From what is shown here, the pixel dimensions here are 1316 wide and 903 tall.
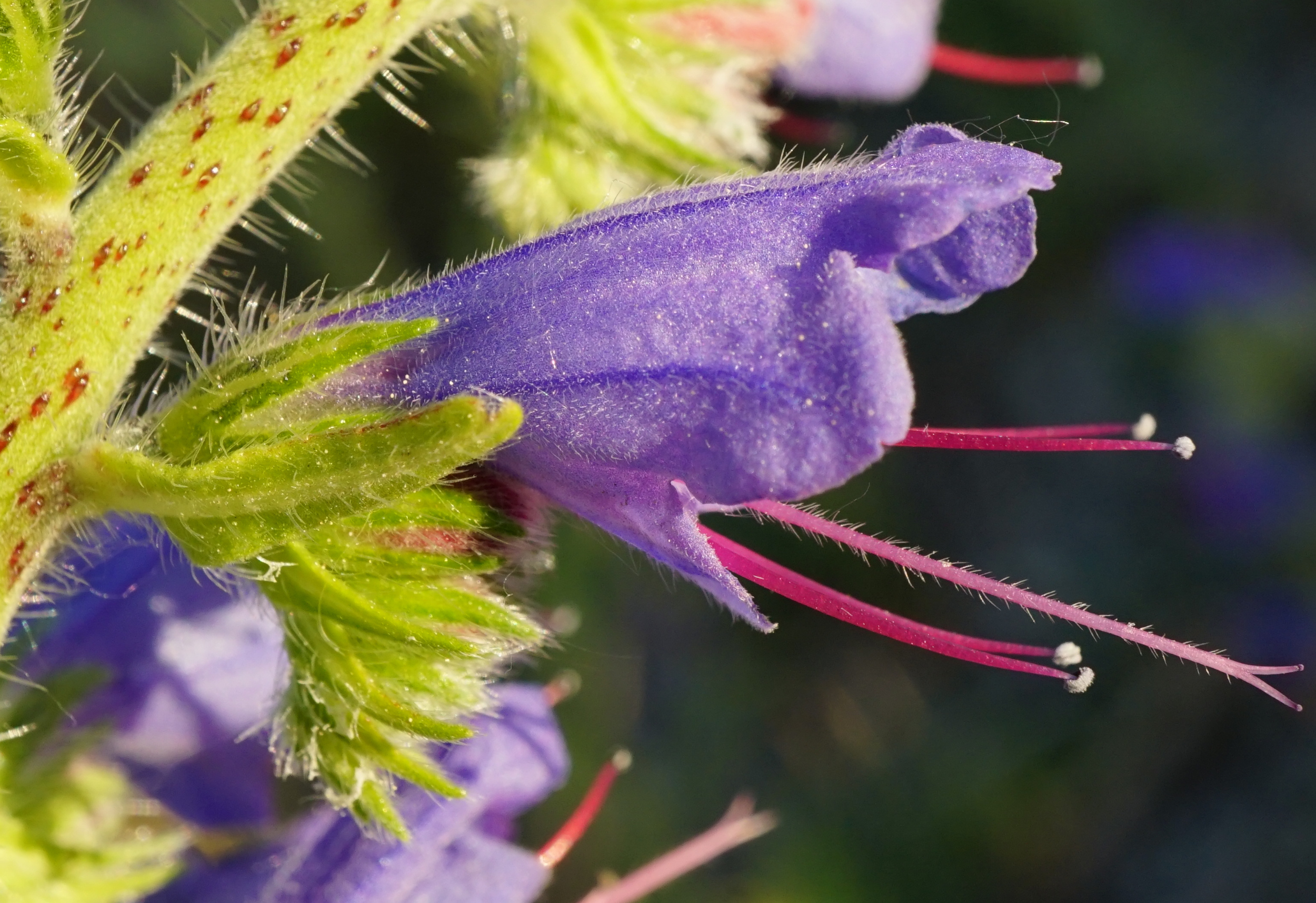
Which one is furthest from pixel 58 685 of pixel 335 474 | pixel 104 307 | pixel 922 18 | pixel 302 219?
pixel 302 219

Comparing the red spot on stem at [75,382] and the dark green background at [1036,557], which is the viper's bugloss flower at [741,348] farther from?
the dark green background at [1036,557]

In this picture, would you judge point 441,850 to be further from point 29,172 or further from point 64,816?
point 29,172

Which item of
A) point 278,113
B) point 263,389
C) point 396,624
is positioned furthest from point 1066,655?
point 278,113

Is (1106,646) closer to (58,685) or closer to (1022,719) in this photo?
(1022,719)

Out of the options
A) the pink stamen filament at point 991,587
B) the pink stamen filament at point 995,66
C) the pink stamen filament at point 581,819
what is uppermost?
the pink stamen filament at point 991,587

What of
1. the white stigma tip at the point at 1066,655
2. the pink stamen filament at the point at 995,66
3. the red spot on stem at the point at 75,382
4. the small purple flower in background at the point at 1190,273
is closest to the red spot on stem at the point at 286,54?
the red spot on stem at the point at 75,382

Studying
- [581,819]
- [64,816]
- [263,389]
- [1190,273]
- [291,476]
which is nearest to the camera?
[291,476]
